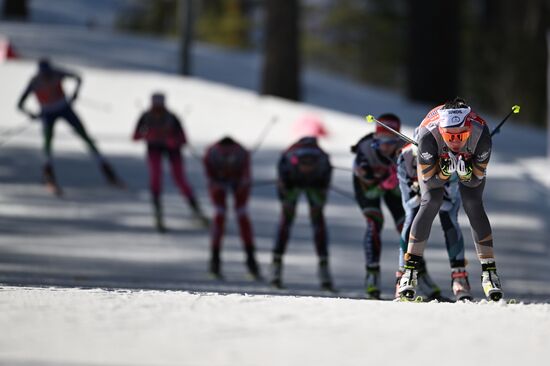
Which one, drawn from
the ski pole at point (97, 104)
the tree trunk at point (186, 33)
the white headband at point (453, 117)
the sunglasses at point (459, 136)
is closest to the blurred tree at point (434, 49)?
the tree trunk at point (186, 33)

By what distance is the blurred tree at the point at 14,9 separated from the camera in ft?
125

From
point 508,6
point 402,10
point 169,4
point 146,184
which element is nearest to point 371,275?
point 146,184

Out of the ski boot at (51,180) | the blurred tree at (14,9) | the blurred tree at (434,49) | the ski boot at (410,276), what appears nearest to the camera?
the ski boot at (410,276)

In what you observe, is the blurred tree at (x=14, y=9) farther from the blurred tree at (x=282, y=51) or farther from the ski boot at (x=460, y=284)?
the ski boot at (x=460, y=284)

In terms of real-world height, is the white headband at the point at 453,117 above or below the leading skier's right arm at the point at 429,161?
above

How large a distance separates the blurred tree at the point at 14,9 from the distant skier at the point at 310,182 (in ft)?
80.9

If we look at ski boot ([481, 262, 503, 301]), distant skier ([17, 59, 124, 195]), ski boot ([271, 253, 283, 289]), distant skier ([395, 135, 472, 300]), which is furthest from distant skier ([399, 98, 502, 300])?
distant skier ([17, 59, 124, 195])

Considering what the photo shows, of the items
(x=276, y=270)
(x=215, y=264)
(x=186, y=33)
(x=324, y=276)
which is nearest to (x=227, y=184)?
(x=215, y=264)

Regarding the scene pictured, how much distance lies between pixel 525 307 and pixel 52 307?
348cm

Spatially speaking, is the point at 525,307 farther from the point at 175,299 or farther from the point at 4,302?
the point at 4,302

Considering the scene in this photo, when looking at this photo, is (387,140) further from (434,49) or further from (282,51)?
(434,49)

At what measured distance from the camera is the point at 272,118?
25.3 metres

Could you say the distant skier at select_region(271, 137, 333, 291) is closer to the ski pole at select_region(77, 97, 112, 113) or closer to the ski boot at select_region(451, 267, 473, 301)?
the ski boot at select_region(451, 267, 473, 301)

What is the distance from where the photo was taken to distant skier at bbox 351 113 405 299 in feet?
42.4
